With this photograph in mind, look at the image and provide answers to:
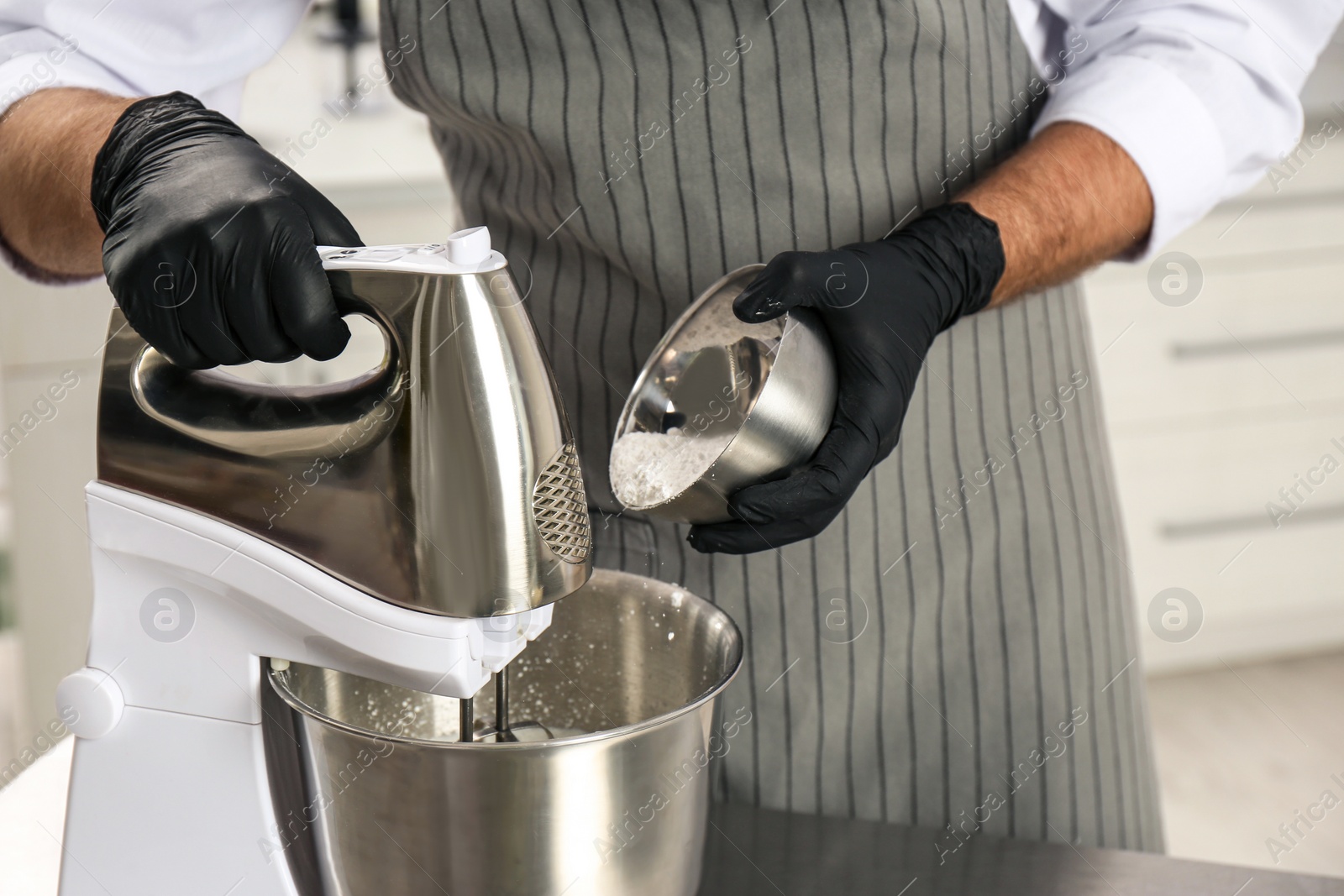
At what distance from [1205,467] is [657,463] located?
1622mm

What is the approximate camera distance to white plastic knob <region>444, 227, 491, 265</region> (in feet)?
1.34

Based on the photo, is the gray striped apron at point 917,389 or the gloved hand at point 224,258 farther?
the gray striped apron at point 917,389

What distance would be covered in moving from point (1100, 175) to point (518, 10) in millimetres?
374

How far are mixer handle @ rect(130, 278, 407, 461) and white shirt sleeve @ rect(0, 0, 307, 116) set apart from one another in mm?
356

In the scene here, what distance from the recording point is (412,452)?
414 mm

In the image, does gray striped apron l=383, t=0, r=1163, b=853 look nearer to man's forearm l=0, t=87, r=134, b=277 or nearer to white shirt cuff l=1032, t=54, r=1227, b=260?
white shirt cuff l=1032, t=54, r=1227, b=260

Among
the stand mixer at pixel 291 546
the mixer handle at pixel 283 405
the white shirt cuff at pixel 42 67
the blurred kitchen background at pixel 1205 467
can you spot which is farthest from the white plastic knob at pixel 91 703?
the blurred kitchen background at pixel 1205 467

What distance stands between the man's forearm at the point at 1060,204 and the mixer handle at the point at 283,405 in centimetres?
41

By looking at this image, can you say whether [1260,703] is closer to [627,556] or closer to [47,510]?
[627,556]

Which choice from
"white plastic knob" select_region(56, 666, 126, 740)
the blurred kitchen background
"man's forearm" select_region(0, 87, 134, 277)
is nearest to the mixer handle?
"white plastic knob" select_region(56, 666, 126, 740)

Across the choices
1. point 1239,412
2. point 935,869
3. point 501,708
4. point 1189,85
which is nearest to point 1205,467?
point 1239,412

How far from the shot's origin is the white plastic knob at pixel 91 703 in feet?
1.61

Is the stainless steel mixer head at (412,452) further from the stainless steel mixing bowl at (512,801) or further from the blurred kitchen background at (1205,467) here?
the blurred kitchen background at (1205,467)

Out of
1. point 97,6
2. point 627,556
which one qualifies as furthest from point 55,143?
point 627,556
